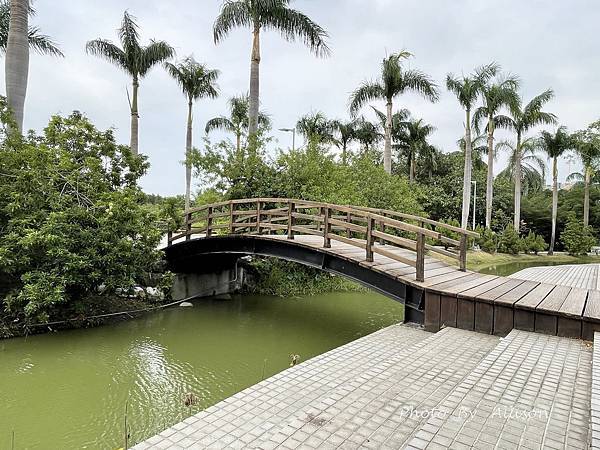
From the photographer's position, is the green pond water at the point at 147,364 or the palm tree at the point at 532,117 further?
the palm tree at the point at 532,117

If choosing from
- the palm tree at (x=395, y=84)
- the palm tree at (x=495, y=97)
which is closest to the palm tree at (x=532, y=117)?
the palm tree at (x=495, y=97)

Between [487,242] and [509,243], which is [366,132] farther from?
A: [509,243]

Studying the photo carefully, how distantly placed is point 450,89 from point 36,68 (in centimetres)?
2004

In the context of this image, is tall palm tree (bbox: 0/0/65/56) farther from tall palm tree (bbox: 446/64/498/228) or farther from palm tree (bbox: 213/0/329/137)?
tall palm tree (bbox: 446/64/498/228)

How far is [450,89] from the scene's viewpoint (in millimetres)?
22062

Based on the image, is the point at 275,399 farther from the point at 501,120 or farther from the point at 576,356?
the point at 501,120

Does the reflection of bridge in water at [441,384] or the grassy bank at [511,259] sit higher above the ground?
the reflection of bridge in water at [441,384]

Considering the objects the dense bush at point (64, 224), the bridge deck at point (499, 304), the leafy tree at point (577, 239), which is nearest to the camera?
the bridge deck at point (499, 304)

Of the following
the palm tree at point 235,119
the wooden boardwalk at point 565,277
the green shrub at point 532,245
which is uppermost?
the palm tree at point 235,119

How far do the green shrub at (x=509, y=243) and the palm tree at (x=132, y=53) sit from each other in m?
23.3

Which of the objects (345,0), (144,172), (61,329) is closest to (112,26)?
(345,0)

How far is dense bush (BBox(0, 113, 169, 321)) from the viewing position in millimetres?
7000

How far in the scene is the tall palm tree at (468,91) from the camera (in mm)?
21312

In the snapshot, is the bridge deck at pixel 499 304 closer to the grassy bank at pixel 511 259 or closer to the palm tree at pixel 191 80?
the grassy bank at pixel 511 259
